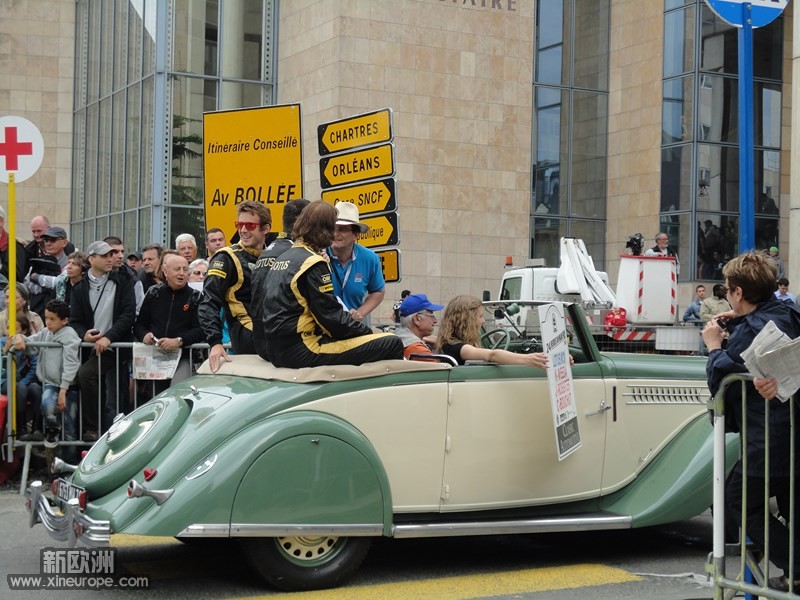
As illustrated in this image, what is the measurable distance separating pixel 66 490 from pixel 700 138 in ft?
84.2

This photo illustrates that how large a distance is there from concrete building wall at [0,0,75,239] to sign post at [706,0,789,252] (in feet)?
71.1

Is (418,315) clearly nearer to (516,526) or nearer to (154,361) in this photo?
(516,526)

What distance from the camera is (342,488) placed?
5.78 meters

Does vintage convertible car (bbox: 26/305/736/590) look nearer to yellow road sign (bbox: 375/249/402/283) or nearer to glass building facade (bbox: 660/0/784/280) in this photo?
yellow road sign (bbox: 375/249/402/283)

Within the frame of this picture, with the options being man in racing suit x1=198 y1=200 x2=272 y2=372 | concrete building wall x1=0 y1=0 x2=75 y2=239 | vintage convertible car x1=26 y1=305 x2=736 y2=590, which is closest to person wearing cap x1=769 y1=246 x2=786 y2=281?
vintage convertible car x1=26 y1=305 x2=736 y2=590

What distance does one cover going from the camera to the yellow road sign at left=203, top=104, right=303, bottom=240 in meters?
9.73

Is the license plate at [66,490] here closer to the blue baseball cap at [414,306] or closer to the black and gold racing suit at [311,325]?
the black and gold racing suit at [311,325]

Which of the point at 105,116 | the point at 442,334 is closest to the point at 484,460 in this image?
the point at 442,334

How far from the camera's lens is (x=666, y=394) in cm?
700

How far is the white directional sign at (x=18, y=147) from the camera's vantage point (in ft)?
31.0

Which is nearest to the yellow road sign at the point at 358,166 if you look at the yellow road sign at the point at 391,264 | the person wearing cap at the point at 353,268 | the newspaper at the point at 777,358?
the yellow road sign at the point at 391,264

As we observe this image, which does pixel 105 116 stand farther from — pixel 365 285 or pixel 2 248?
pixel 365 285

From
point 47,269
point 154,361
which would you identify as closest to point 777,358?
point 154,361

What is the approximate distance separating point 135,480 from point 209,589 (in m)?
0.74
